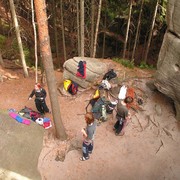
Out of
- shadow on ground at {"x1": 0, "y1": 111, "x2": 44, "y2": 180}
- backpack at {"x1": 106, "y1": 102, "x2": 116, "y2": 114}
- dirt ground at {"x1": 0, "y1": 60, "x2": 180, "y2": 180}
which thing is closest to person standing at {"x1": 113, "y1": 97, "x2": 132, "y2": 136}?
dirt ground at {"x1": 0, "y1": 60, "x2": 180, "y2": 180}

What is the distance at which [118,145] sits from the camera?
1031 centimetres

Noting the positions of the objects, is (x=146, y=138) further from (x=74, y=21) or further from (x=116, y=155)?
(x=74, y=21)

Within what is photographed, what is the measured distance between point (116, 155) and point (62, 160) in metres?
2.19

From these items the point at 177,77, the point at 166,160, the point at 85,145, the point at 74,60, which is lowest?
the point at 166,160

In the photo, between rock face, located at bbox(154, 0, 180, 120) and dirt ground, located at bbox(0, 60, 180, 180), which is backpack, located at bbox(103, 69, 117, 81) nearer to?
dirt ground, located at bbox(0, 60, 180, 180)

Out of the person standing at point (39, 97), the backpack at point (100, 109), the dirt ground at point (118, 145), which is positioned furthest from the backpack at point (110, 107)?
the person standing at point (39, 97)

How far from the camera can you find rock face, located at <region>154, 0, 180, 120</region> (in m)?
9.33

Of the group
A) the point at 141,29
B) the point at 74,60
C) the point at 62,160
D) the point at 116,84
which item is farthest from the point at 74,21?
the point at 62,160

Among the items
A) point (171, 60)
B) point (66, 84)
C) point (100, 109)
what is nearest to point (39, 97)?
point (66, 84)

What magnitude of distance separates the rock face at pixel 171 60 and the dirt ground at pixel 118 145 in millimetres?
1128

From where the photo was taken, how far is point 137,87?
12.5 metres

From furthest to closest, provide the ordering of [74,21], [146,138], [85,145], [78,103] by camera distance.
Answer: [74,21]
[78,103]
[146,138]
[85,145]

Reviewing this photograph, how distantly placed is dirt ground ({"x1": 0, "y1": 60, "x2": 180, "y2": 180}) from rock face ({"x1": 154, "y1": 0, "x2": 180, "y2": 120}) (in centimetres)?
113

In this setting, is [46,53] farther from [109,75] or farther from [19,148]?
[109,75]
